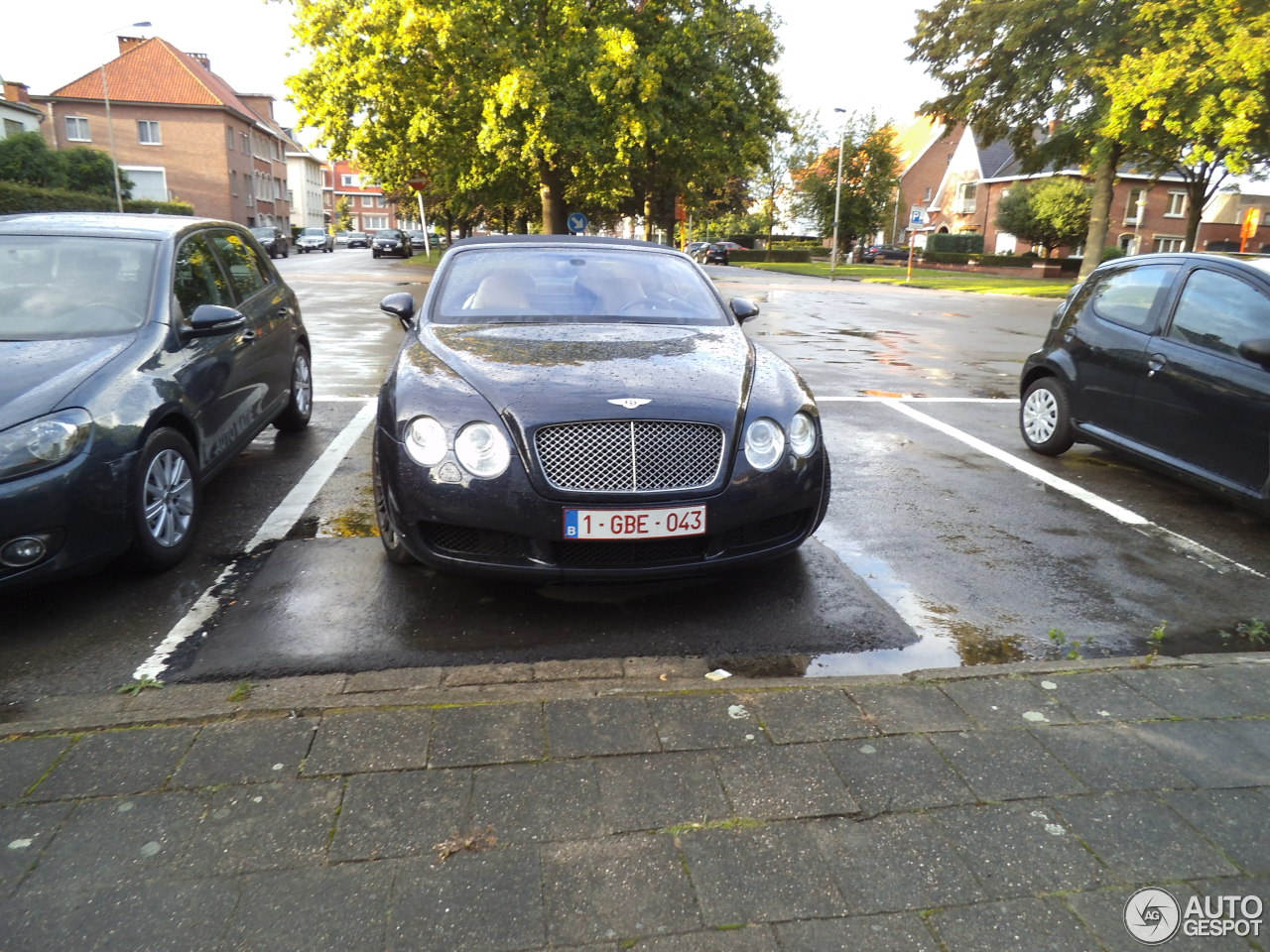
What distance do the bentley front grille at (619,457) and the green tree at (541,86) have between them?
22.9 metres

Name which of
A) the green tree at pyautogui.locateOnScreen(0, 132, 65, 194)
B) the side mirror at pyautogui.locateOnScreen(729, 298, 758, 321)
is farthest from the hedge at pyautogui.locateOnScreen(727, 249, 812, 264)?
the side mirror at pyautogui.locateOnScreen(729, 298, 758, 321)

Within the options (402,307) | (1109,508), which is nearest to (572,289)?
(402,307)

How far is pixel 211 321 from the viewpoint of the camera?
4922mm

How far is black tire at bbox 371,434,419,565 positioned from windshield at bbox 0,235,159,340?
1576mm

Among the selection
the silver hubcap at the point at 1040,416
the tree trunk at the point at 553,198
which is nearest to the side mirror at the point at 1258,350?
the silver hubcap at the point at 1040,416

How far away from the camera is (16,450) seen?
3.60 metres

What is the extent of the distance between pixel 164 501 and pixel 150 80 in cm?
7365

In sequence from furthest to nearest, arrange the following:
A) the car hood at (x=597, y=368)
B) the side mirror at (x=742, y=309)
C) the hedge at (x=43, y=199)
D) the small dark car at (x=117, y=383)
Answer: the hedge at (x=43, y=199) < the side mirror at (x=742, y=309) < the car hood at (x=597, y=368) < the small dark car at (x=117, y=383)

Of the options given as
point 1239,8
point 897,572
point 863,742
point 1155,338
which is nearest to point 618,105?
point 1239,8

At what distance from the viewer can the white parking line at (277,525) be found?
359cm

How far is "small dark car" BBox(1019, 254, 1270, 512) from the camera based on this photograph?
17.2 ft

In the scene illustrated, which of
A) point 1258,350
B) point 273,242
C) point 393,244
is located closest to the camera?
point 1258,350

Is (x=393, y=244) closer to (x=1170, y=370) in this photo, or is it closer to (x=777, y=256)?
(x=777, y=256)

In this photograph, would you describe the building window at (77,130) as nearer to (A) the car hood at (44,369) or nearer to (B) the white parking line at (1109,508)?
(B) the white parking line at (1109,508)
